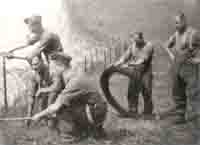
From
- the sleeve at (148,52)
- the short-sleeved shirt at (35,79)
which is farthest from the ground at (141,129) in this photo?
the short-sleeved shirt at (35,79)

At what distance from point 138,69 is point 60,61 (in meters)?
1.23

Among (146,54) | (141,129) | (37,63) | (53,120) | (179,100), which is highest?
(146,54)

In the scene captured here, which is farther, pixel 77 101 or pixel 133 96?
pixel 133 96

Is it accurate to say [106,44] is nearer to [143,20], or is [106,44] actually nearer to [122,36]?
[122,36]

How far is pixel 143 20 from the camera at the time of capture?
5051mm

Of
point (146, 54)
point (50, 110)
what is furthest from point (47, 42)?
point (146, 54)

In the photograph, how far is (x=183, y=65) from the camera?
16.5ft

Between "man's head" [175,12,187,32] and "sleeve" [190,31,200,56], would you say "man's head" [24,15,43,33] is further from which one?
"sleeve" [190,31,200,56]

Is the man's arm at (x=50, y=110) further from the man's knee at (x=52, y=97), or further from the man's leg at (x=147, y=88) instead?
the man's leg at (x=147, y=88)

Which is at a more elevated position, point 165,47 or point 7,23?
point 7,23

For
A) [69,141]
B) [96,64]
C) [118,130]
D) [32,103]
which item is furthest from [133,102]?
[32,103]

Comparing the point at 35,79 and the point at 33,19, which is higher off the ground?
the point at 33,19

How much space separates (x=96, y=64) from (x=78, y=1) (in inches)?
40.8

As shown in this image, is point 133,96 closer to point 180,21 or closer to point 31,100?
point 180,21
